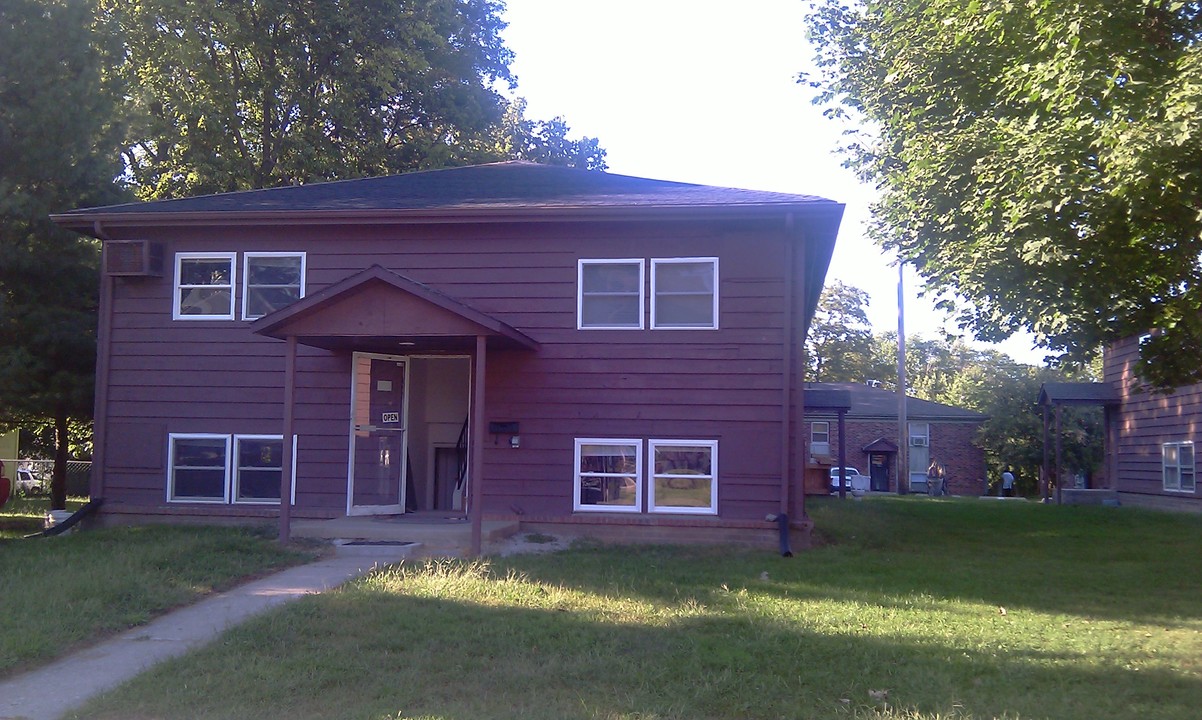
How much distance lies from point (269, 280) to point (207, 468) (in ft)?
9.15

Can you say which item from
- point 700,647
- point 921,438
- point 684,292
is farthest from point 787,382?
point 921,438

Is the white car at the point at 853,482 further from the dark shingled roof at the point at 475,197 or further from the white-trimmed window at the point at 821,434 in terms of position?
the dark shingled roof at the point at 475,197

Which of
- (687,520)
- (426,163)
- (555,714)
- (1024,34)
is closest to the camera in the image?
(555,714)

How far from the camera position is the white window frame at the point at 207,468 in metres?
14.3

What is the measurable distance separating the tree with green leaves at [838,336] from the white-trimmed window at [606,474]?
47402 millimetres

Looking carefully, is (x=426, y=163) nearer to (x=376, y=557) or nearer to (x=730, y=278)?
(x=730, y=278)

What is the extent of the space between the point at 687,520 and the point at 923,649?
5.88 meters

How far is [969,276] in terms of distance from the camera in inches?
467

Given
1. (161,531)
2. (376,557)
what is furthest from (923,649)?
(161,531)

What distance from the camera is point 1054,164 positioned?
9984 mm

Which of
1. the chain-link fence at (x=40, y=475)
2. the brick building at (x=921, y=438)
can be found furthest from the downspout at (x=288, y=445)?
the brick building at (x=921, y=438)

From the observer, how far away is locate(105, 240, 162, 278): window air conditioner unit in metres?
14.3

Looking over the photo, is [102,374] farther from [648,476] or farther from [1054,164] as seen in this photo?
[1054,164]

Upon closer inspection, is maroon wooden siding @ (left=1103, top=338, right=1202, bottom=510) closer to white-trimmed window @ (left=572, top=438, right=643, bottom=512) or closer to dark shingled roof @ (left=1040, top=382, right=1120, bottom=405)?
dark shingled roof @ (left=1040, top=382, right=1120, bottom=405)
